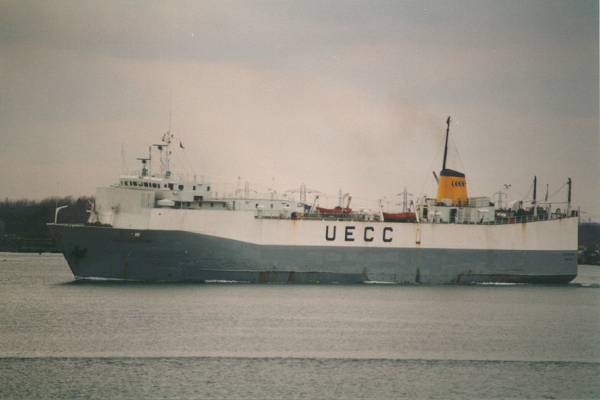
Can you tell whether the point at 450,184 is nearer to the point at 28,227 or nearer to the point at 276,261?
the point at 276,261

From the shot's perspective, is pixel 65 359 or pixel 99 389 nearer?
pixel 99 389

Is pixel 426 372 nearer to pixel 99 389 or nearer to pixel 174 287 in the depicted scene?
pixel 99 389

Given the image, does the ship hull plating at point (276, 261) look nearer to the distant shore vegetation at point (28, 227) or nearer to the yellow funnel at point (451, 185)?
the yellow funnel at point (451, 185)

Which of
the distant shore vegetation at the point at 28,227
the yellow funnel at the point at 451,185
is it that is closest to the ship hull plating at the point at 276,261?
the yellow funnel at the point at 451,185

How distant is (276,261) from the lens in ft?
Result: 84.4

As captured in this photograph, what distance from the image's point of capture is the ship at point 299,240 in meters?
24.4

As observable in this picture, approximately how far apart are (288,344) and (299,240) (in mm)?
10690

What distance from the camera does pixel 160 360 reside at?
13.4 metres

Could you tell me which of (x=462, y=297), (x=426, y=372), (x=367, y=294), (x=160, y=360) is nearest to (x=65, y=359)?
(x=160, y=360)

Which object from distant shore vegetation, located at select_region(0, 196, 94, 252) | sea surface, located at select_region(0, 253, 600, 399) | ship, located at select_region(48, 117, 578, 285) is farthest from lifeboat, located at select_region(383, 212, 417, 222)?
distant shore vegetation, located at select_region(0, 196, 94, 252)

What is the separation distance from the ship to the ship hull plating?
1.4 inches

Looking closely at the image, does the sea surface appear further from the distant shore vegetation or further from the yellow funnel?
the distant shore vegetation

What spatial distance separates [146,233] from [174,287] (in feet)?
6.55

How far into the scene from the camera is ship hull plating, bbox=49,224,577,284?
79.5 ft
